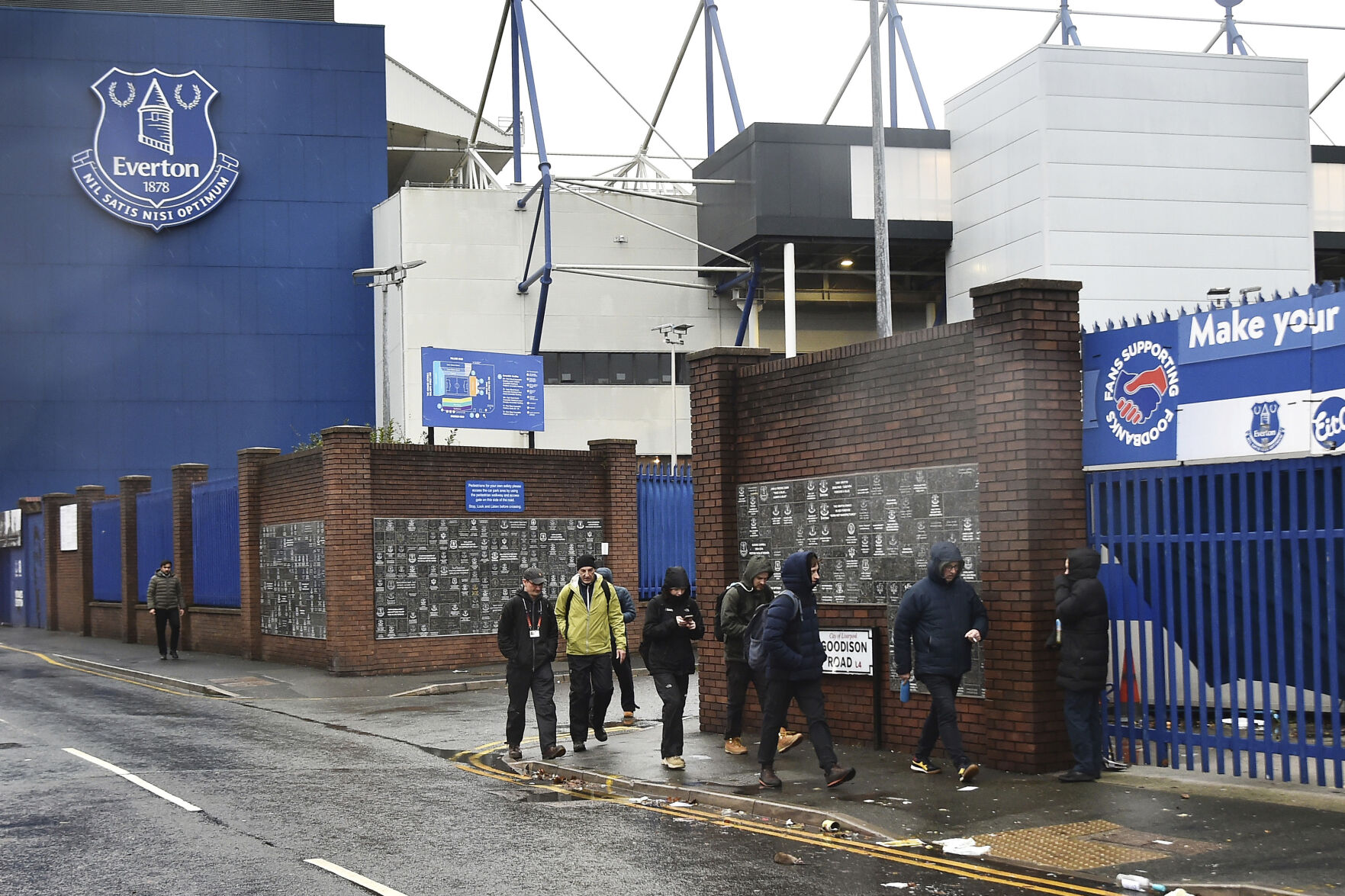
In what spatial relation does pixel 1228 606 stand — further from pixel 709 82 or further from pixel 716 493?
pixel 709 82

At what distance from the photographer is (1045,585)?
35.6 ft

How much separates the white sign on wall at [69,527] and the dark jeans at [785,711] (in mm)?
29991

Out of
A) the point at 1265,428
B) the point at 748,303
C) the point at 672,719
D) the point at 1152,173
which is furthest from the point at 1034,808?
the point at 748,303

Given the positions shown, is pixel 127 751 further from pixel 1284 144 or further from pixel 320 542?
pixel 1284 144

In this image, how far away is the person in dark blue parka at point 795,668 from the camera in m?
10.4

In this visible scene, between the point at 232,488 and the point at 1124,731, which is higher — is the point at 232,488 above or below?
above

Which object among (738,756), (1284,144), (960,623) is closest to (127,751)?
(738,756)

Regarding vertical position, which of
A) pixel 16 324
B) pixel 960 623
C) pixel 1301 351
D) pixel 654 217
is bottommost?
pixel 960 623

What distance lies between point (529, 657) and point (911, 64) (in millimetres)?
32994

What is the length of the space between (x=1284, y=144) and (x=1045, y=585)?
28762 mm

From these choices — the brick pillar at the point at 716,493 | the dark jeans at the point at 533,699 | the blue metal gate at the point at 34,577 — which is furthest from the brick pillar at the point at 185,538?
the dark jeans at the point at 533,699

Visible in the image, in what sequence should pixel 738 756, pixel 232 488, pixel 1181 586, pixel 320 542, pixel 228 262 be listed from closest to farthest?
1. pixel 1181 586
2. pixel 738 756
3. pixel 320 542
4. pixel 232 488
5. pixel 228 262

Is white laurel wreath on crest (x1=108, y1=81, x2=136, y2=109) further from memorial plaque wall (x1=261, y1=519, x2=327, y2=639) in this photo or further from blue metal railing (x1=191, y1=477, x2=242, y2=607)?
memorial plaque wall (x1=261, y1=519, x2=327, y2=639)

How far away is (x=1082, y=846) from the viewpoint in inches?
327
